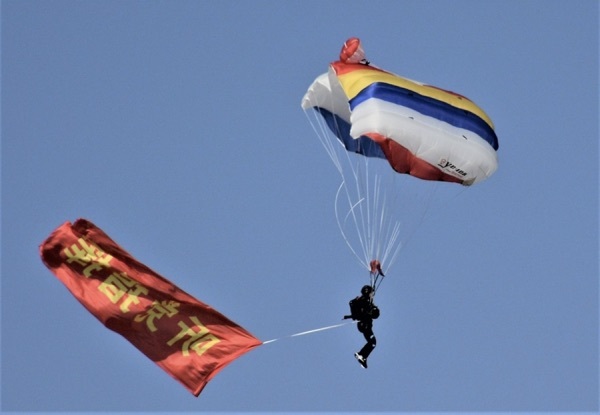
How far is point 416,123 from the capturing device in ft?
116

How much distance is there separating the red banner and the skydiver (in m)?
1.88

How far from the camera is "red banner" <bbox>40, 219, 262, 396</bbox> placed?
3406cm

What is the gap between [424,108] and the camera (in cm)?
3575

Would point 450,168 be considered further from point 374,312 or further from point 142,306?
point 142,306

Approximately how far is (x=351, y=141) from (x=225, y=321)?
19.2ft

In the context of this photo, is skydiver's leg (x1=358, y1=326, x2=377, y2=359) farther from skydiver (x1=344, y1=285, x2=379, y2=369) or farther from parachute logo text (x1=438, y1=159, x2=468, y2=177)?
parachute logo text (x1=438, y1=159, x2=468, y2=177)

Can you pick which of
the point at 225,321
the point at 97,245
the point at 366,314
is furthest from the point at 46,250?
the point at 366,314

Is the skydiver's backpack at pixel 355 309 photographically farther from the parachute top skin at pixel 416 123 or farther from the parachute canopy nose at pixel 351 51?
the parachute canopy nose at pixel 351 51

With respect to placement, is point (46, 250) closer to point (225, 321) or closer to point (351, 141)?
point (225, 321)

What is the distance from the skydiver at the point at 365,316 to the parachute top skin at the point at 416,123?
2.40 meters

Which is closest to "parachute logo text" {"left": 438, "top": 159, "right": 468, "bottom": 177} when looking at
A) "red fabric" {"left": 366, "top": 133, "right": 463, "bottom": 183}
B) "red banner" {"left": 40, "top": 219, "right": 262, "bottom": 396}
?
"red fabric" {"left": 366, "top": 133, "right": 463, "bottom": 183}

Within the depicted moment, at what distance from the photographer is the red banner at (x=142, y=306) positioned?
34062 millimetres

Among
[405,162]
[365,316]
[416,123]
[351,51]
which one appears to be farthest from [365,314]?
[351,51]

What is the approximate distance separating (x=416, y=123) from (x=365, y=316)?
3.68m
